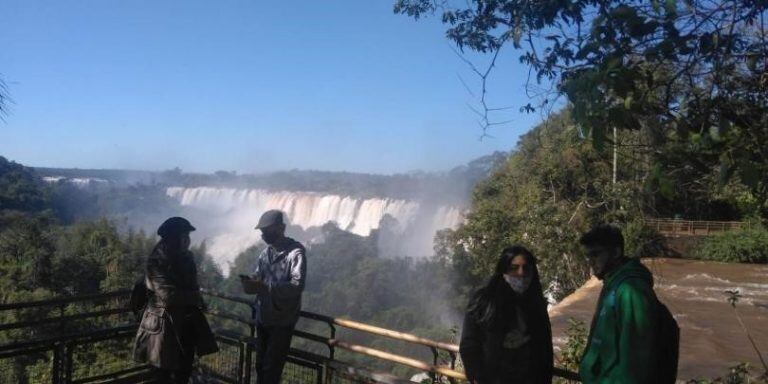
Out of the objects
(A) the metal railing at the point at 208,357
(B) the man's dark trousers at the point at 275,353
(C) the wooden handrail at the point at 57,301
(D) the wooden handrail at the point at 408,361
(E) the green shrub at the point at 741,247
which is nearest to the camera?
(D) the wooden handrail at the point at 408,361

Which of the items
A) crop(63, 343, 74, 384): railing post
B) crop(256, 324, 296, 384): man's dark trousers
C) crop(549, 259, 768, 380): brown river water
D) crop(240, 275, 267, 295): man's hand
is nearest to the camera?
crop(240, 275, 267, 295): man's hand

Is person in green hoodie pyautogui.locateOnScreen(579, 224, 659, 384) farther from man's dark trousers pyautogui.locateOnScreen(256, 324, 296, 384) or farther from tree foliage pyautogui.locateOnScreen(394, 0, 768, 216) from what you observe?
man's dark trousers pyautogui.locateOnScreen(256, 324, 296, 384)

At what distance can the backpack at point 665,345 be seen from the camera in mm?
2076

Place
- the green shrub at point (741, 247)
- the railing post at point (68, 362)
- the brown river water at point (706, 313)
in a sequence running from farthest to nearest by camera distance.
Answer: the green shrub at point (741, 247)
the brown river water at point (706, 313)
the railing post at point (68, 362)

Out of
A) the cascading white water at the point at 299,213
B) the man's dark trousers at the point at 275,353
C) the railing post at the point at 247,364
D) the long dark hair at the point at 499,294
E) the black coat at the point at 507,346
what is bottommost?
the cascading white water at the point at 299,213

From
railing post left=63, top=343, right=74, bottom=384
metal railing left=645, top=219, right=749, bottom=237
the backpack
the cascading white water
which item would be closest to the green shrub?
metal railing left=645, top=219, right=749, bottom=237

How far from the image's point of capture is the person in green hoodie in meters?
2.05

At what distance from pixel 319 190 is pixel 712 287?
51.4 m

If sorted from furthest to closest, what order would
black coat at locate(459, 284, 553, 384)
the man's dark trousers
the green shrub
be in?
the green shrub < the man's dark trousers < black coat at locate(459, 284, 553, 384)

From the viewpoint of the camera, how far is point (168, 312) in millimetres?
3555

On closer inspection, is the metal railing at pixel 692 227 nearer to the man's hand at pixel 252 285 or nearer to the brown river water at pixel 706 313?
the brown river water at pixel 706 313

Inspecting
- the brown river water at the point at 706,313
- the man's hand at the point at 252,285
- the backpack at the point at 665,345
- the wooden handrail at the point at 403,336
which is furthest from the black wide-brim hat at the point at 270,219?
the brown river water at the point at 706,313

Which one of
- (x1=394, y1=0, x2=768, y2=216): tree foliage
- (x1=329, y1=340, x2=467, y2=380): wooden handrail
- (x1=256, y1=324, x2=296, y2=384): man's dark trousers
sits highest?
(x1=394, y1=0, x2=768, y2=216): tree foliage

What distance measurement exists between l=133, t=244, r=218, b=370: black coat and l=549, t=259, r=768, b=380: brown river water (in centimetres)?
417
